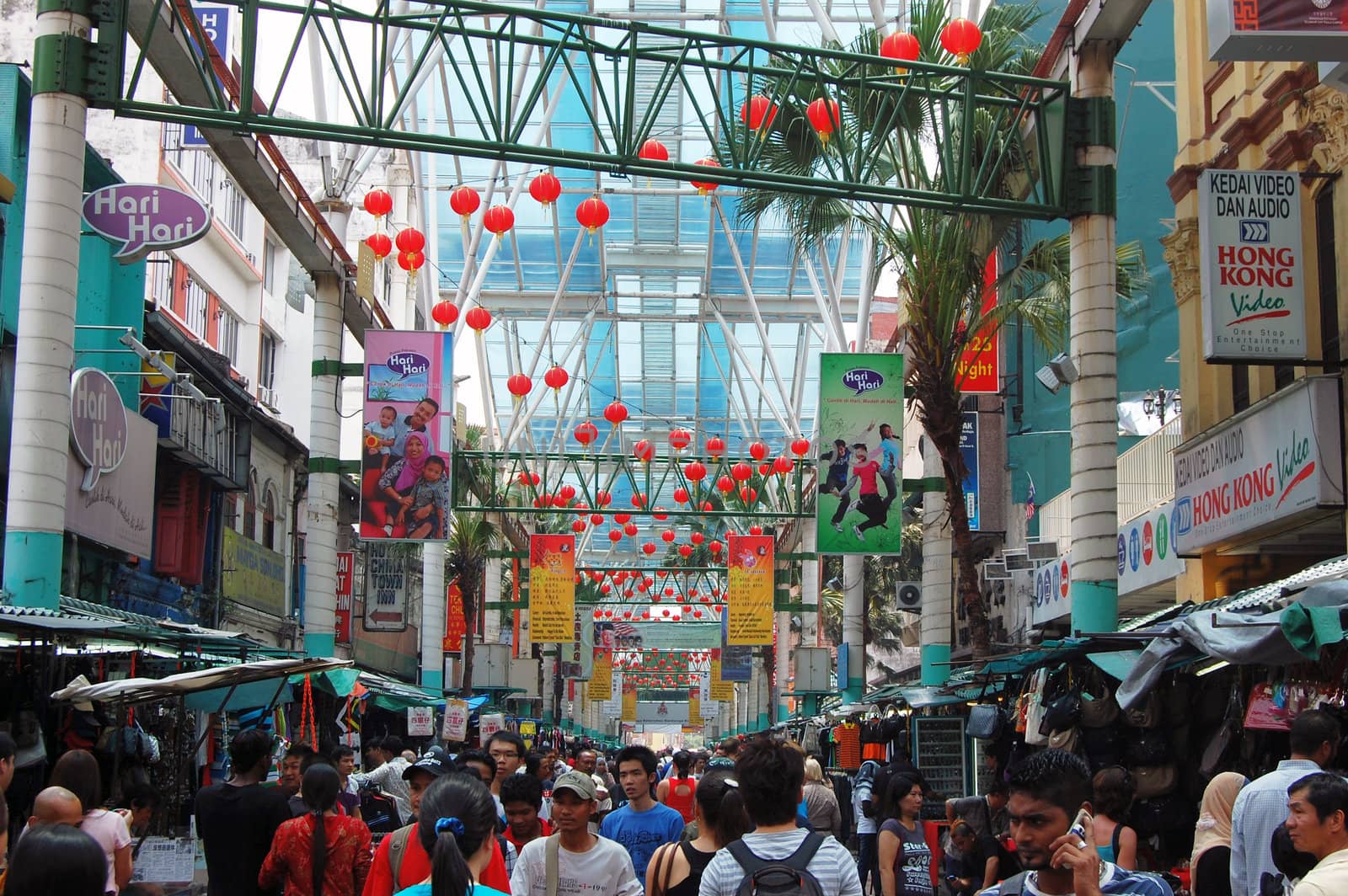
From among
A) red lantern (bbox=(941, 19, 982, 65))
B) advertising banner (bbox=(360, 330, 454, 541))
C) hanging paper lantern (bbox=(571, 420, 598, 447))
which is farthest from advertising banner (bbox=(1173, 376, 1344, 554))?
hanging paper lantern (bbox=(571, 420, 598, 447))

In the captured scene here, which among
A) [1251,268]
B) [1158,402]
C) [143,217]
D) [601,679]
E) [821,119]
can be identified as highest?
[821,119]

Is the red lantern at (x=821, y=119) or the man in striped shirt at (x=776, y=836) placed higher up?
the red lantern at (x=821, y=119)

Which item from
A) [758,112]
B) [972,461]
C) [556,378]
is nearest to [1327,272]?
[758,112]

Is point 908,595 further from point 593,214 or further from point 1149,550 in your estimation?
point 593,214

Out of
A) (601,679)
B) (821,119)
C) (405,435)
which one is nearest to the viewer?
(821,119)

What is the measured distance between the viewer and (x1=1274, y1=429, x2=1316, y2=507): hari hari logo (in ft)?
56.3

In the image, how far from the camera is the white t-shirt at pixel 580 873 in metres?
7.42

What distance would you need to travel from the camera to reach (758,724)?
243 feet

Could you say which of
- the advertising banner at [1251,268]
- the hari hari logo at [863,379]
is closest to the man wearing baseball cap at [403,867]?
the advertising banner at [1251,268]

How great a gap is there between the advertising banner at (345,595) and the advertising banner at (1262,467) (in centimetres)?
2171

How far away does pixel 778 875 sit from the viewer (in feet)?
18.9

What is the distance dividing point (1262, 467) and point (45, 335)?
12921 mm

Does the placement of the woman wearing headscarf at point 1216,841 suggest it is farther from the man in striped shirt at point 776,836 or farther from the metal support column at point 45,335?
the metal support column at point 45,335

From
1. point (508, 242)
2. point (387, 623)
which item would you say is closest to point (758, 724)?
point (508, 242)
